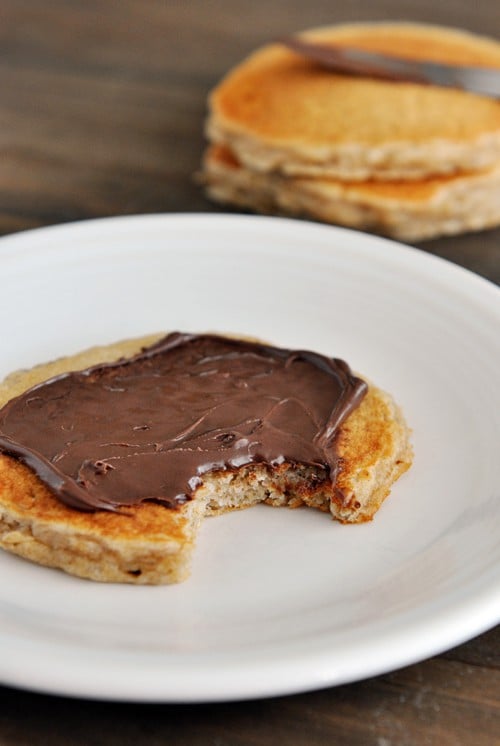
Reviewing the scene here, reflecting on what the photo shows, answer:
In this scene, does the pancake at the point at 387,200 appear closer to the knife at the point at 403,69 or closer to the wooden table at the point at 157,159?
the wooden table at the point at 157,159

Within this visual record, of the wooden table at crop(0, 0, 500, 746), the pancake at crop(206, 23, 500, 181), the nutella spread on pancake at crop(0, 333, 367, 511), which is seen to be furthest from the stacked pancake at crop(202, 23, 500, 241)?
the nutella spread on pancake at crop(0, 333, 367, 511)

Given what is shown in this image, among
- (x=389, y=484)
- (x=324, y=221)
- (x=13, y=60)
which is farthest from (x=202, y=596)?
(x=13, y=60)

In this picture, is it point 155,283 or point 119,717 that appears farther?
point 155,283

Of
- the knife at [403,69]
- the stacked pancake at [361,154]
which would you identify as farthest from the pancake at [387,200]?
the knife at [403,69]

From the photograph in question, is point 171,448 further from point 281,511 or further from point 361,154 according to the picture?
point 361,154

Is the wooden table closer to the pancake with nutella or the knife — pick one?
the pancake with nutella

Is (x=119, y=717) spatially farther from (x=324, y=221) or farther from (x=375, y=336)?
(x=324, y=221)
